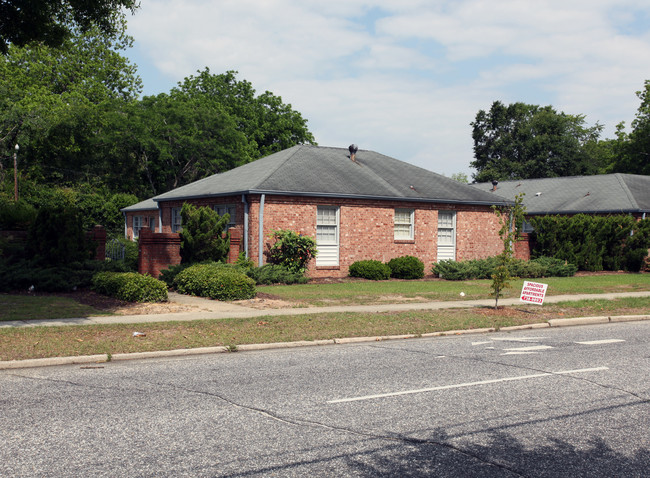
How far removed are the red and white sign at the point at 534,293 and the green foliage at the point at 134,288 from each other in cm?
964

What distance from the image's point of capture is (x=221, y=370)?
921cm

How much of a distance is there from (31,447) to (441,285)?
1912 centimetres

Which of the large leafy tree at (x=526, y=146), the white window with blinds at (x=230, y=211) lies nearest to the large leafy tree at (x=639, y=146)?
the large leafy tree at (x=526, y=146)

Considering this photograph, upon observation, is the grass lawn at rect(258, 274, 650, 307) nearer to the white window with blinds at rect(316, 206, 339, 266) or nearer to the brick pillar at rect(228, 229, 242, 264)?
the brick pillar at rect(228, 229, 242, 264)

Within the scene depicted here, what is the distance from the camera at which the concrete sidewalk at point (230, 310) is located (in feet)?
42.8

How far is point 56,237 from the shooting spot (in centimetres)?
1880

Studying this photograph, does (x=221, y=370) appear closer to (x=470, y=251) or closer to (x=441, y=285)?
(x=441, y=285)

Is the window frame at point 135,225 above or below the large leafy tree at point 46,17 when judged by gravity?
below

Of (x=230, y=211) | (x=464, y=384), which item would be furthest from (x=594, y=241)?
(x=464, y=384)

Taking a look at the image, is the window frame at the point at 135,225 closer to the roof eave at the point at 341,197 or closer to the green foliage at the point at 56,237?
the roof eave at the point at 341,197

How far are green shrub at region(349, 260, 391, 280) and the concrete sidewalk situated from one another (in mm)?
7289

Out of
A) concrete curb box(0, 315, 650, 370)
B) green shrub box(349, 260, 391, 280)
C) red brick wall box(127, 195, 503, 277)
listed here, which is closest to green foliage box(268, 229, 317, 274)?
red brick wall box(127, 195, 503, 277)

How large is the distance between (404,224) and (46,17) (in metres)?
17.0

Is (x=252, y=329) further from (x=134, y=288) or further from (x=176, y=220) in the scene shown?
(x=176, y=220)
